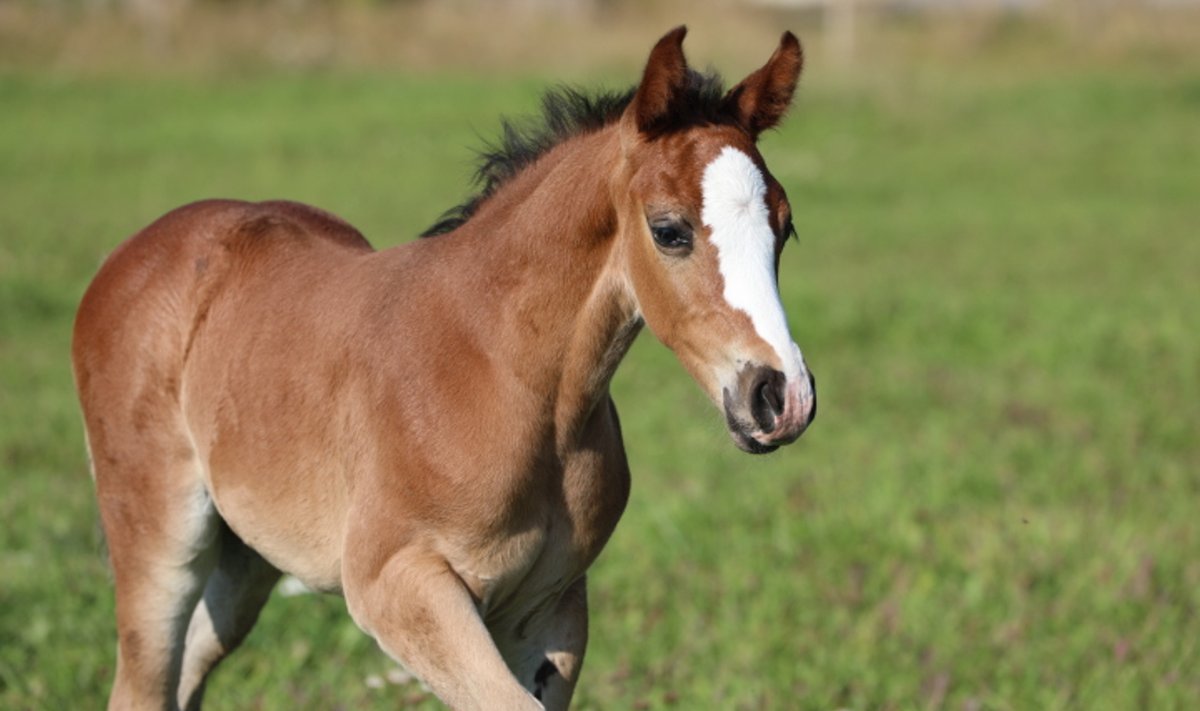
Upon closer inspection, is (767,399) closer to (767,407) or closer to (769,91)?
(767,407)

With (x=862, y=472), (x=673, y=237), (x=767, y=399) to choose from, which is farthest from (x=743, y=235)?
(x=862, y=472)

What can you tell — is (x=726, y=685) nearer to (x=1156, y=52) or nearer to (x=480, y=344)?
(x=480, y=344)

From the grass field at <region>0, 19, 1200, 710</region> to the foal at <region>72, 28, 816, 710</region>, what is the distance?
0.42m

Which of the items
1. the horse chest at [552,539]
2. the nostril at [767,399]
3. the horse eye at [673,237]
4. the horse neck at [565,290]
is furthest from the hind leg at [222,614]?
the nostril at [767,399]

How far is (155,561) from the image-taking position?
14.1 ft

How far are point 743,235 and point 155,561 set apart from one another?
198cm

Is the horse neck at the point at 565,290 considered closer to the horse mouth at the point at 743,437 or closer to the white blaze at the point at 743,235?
the white blaze at the point at 743,235

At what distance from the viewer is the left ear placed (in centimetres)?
353

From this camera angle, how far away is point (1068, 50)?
28.6 metres

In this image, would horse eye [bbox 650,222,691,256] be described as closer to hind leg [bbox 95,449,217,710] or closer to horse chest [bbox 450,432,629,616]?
horse chest [bbox 450,432,629,616]

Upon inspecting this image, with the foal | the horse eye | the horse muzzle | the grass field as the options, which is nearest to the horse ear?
the foal

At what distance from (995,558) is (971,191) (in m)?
12.3

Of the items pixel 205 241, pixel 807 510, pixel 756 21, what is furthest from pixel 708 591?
pixel 756 21

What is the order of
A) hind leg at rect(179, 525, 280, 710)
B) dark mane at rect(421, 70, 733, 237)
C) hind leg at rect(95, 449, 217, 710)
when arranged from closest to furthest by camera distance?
dark mane at rect(421, 70, 733, 237), hind leg at rect(95, 449, 217, 710), hind leg at rect(179, 525, 280, 710)
